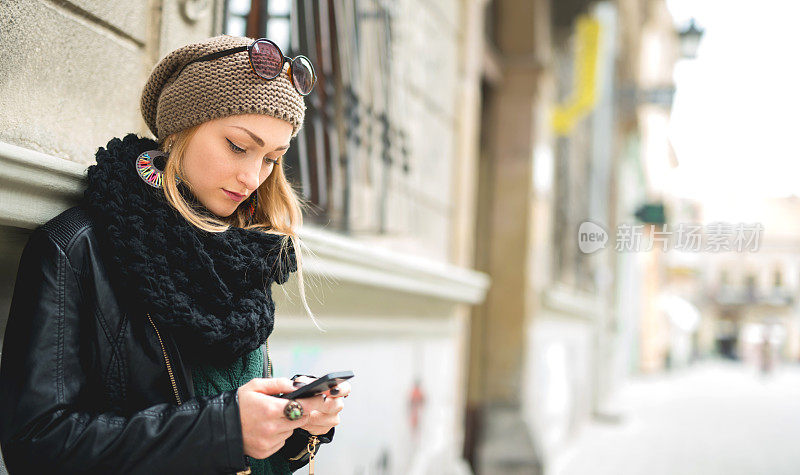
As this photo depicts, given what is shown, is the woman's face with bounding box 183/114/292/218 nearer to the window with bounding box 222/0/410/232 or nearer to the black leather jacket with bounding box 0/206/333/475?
the black leather jacket with bounding box 0/206/333/475

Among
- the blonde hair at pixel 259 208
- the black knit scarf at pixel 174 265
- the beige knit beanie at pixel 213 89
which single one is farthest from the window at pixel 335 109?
the black knit scarf at pixel 174 265

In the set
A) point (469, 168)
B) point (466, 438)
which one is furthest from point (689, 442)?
point (469, 168)

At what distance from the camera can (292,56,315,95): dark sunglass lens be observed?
5.16 feet

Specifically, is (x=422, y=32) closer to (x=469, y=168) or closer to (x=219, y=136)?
(x=469, y=168)

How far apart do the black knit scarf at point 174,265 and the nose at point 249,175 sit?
9 centimetres

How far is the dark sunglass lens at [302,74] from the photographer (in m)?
1.57

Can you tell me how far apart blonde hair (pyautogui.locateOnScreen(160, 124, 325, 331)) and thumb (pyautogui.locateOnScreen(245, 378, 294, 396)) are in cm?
18

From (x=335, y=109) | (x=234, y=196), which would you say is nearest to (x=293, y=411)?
(x=234, y=196)

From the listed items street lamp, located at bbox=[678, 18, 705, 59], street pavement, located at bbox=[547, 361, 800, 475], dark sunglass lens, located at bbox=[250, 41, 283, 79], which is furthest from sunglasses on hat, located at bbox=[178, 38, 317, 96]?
street lamp, located at bbox=[678, 18, 705, 59]

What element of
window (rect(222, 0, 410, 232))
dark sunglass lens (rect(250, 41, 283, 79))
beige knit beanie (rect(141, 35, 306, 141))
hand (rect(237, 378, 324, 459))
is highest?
window (rect(222, 0, 410, 232))

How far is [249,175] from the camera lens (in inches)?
60.2

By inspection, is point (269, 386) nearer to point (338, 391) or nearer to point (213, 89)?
point (338, 391)

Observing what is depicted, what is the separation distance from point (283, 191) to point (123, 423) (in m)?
0.62

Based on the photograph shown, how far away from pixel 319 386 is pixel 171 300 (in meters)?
0.29
